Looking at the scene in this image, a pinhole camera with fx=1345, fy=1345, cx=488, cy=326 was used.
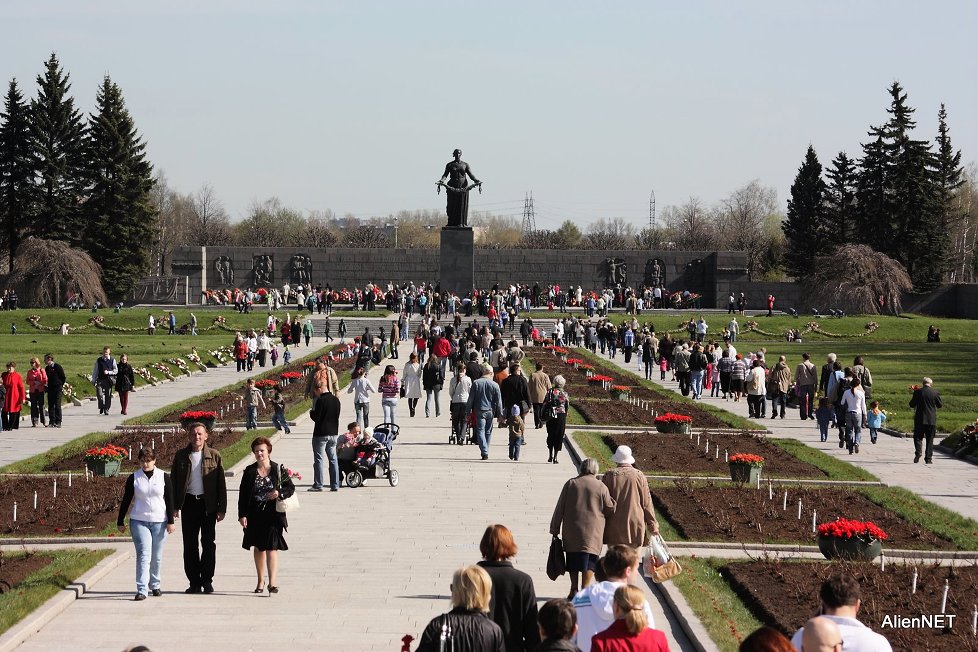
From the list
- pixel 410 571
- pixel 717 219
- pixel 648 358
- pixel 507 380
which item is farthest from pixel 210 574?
pixel 717 219

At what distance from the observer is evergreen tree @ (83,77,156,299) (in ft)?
238

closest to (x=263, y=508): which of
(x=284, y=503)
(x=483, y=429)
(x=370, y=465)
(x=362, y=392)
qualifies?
(x=284, y=503)

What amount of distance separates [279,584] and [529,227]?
14386 cm

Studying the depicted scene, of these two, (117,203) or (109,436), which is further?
(117,203)

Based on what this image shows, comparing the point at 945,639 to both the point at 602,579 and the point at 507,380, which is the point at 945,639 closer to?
the point at 602,579

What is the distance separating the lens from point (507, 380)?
787 inches

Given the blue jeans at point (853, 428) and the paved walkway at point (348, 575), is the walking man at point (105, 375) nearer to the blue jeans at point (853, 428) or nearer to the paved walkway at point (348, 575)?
the paved walkway at point (348, 575)

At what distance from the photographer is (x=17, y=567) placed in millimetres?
11766

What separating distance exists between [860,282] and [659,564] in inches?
2419

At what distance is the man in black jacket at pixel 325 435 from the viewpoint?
51.4 feet

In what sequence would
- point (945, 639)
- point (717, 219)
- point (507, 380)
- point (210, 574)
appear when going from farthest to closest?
point (717, 219), point (507, 380), point (210, 574), point (945, 639)

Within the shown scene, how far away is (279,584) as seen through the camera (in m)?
11.3

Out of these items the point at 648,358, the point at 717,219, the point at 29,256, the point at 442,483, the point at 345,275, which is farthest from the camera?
the point at 717,219

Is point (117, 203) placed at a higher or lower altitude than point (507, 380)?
higher
